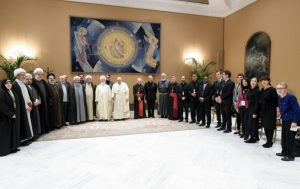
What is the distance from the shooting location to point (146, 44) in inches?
422

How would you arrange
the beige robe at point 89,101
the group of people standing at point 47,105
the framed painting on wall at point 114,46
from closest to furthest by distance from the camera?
the group of people standing at point 47,105 < the beige robe at point 89,101 < the framed painting on wall at point 114,46

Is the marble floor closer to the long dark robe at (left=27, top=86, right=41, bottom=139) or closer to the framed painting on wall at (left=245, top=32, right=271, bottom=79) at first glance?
the long dark robe at (left=27, top=86, right=41, bottom=139)

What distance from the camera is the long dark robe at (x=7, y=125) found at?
4605 millimetres

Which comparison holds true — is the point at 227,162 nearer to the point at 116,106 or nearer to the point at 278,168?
the point at 278,168

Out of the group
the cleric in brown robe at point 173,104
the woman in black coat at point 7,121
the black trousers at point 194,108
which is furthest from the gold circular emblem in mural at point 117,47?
the woman in black coat at point 7,121

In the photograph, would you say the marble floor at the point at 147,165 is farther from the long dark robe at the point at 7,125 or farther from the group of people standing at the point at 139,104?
the group of people standing at the point at 139,104

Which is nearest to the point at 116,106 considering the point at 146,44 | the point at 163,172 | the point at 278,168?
the point at 146,44

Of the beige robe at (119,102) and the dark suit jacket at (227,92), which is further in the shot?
the beige robe at (119,102)

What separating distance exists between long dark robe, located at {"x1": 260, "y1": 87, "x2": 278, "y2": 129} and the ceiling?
6317 millimetres

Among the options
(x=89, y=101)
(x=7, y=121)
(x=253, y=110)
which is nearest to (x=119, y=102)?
(x=89, y=101)

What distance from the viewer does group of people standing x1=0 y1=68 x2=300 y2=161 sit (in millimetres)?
4684

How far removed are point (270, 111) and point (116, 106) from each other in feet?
18.0

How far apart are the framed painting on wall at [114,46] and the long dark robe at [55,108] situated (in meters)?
2.93

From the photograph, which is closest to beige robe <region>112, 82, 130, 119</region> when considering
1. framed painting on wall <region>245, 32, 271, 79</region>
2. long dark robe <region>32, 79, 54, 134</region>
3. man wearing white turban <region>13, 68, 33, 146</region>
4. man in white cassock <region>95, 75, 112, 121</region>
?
man in white cassock <region>95, 75, 112, 121</region>
